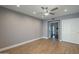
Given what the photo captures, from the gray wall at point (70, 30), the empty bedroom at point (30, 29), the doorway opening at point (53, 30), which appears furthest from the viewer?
the doorway opening at point (53, 30)

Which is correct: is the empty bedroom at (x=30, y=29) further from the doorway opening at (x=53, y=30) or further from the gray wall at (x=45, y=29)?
the gray wall at (x=45, y=29)

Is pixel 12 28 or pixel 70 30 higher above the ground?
pixel 12 28

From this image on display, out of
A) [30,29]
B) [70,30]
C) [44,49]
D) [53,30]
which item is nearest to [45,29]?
[53,30]

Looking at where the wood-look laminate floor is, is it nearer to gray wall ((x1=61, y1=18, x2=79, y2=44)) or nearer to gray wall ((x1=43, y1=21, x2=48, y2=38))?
gray wall ((x1=61, y1=18, x2=79, y2=44))

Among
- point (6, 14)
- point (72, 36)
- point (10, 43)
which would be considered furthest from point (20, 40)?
point (72, 36)

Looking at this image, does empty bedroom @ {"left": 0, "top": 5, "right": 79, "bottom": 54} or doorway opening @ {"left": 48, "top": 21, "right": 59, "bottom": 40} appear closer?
empty bedroom @ {"left": 0, "top": 5, "right": 79, "bottom": 54}

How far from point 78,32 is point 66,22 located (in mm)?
1116

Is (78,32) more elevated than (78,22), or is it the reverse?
(78,22)

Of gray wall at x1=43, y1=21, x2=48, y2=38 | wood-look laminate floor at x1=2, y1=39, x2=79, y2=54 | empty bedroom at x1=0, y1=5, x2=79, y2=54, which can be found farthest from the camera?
gray wall at x1=43, y1=21, x2=48, y2=38

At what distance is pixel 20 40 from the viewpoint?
4.18 metres

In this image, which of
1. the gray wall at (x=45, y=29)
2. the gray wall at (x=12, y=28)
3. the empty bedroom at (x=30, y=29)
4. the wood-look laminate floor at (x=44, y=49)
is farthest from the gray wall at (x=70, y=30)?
the gray wall at (x=12, y=28)

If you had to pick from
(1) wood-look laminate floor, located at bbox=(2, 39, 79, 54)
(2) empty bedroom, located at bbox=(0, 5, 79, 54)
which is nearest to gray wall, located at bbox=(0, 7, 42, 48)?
(2) empty bedroom, located at bbox=(0, 5, 79, 54)

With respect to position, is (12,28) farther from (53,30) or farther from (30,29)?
(53,30)
